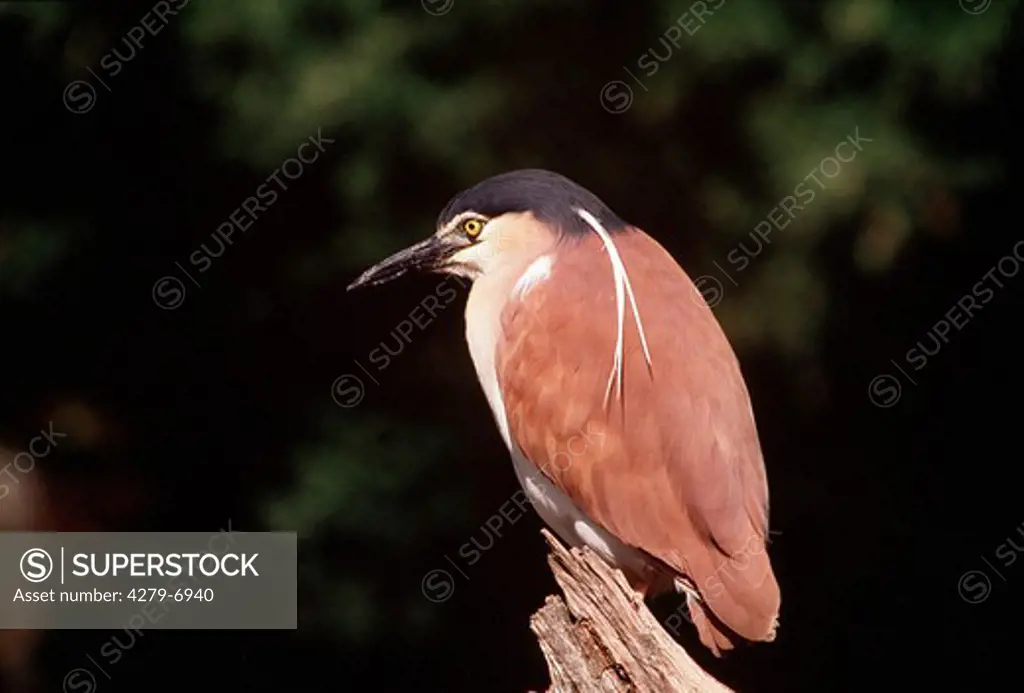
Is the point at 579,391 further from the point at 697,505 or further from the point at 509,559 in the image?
the point at 509,559

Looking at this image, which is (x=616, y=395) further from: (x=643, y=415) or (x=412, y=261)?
(x=412, y=261)

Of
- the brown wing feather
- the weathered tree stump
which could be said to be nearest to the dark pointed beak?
the brown wing feather

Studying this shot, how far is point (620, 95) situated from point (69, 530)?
188cm

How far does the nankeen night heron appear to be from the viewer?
2896 mm

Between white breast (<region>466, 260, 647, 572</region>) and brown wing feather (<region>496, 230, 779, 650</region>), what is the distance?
0.12ft

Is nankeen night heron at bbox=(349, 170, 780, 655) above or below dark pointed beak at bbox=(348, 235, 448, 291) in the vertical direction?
below

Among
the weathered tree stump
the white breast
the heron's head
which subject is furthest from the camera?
the heron's head

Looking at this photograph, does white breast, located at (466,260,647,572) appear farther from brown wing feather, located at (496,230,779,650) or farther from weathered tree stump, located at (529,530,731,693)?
weathered tree stump, located at (529,530,731,693)

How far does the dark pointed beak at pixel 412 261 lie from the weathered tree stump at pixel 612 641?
33.6 inches

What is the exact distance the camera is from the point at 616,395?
9.93 ft

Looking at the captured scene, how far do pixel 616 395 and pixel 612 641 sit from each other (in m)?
0.60

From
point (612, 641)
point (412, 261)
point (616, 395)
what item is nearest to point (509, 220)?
point (412, 261)

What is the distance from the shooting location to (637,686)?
2539mm

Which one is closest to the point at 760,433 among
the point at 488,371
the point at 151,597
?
the point at 488,371
